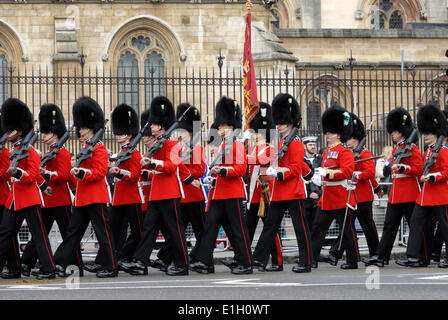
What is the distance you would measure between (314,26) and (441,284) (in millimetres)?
28491

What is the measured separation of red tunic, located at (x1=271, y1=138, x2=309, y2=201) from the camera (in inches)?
472

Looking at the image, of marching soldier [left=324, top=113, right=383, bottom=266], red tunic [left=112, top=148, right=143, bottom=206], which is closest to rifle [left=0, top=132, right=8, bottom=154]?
red tunic [left=112, top=148, right=143, bottom=206]

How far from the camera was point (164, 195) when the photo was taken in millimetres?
11969

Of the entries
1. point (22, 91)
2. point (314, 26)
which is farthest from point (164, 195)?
point (314, 26)

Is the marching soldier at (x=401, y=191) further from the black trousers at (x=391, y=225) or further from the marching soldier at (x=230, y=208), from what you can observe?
the marching soldier at (x=230, y=208)

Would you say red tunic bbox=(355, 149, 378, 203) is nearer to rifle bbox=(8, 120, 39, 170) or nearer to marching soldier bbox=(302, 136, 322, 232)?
marching soldier bbox=(302, 136, 322, 232)

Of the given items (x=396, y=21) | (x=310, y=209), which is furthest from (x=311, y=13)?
(x=310, y=209)

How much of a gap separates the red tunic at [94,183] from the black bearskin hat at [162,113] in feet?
2.91

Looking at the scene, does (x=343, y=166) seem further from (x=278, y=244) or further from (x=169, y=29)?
(x=169, y=29)

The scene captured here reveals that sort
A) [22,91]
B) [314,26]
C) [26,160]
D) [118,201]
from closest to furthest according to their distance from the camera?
[26,160], [118,201], [22,91], [314,26]

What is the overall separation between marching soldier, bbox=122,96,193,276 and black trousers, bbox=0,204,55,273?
0.95 m

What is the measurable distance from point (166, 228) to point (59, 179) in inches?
47.3

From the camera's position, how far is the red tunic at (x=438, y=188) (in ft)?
41.5

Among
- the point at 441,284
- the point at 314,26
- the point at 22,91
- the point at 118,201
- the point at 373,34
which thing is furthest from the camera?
the point at 314,26
